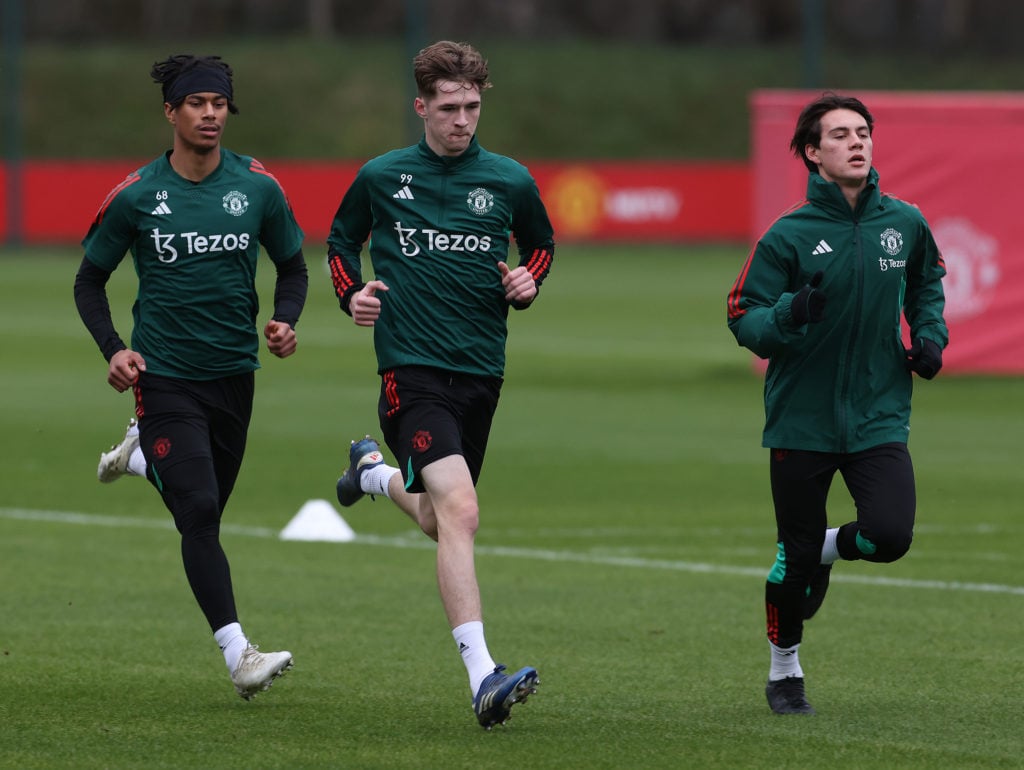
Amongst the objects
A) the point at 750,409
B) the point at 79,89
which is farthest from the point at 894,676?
the point at 79,89

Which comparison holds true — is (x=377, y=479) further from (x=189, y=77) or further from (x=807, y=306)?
(x=807, y=306)

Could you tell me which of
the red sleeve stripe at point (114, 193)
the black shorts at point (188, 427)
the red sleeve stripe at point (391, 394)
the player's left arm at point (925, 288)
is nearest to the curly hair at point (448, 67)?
the red sleeve stripe at point (391, 394)

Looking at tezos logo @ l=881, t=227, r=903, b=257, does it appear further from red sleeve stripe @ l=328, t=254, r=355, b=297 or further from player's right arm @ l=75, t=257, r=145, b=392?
player's right arm @ l=75, t=257, r=145, b=392

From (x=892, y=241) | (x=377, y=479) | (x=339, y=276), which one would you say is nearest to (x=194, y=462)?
(x=339, y=276)

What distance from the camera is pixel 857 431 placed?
744cm

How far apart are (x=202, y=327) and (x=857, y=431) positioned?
2.45m

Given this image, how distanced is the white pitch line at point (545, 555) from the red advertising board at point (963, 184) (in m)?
9.19

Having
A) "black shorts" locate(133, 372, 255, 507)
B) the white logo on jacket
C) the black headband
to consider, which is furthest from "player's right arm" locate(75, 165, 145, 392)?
the white logo on jacket

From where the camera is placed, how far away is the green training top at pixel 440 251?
7.73 metres

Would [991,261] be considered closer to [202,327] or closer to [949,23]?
[202,327]

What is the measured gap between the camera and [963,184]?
2038cm

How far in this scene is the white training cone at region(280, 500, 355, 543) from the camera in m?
12.1

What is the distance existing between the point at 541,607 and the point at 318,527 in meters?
2.46

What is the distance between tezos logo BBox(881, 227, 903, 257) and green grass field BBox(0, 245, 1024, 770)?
1.65 m
